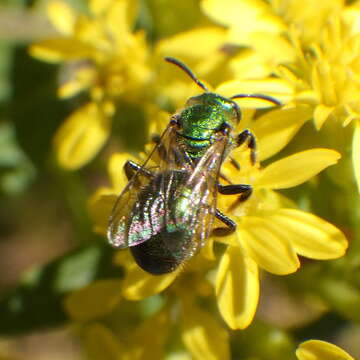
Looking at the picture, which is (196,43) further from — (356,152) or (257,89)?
(356,152)

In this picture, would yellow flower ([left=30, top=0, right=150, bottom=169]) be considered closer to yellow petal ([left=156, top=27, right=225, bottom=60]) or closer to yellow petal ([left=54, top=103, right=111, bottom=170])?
yellow petal ([left=54, top=103, right=111, bottom=170])

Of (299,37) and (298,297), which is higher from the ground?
(299,37)

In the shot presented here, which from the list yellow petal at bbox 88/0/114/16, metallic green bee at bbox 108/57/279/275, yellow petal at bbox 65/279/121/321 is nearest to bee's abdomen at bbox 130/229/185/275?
metallic green bee at bbox 108/57/279/275

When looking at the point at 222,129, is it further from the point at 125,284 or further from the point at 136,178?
the point at 125,284

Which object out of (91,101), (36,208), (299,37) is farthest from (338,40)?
(36,208)

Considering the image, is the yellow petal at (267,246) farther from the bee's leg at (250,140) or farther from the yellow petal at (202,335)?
the yellow petal at (202,335)
